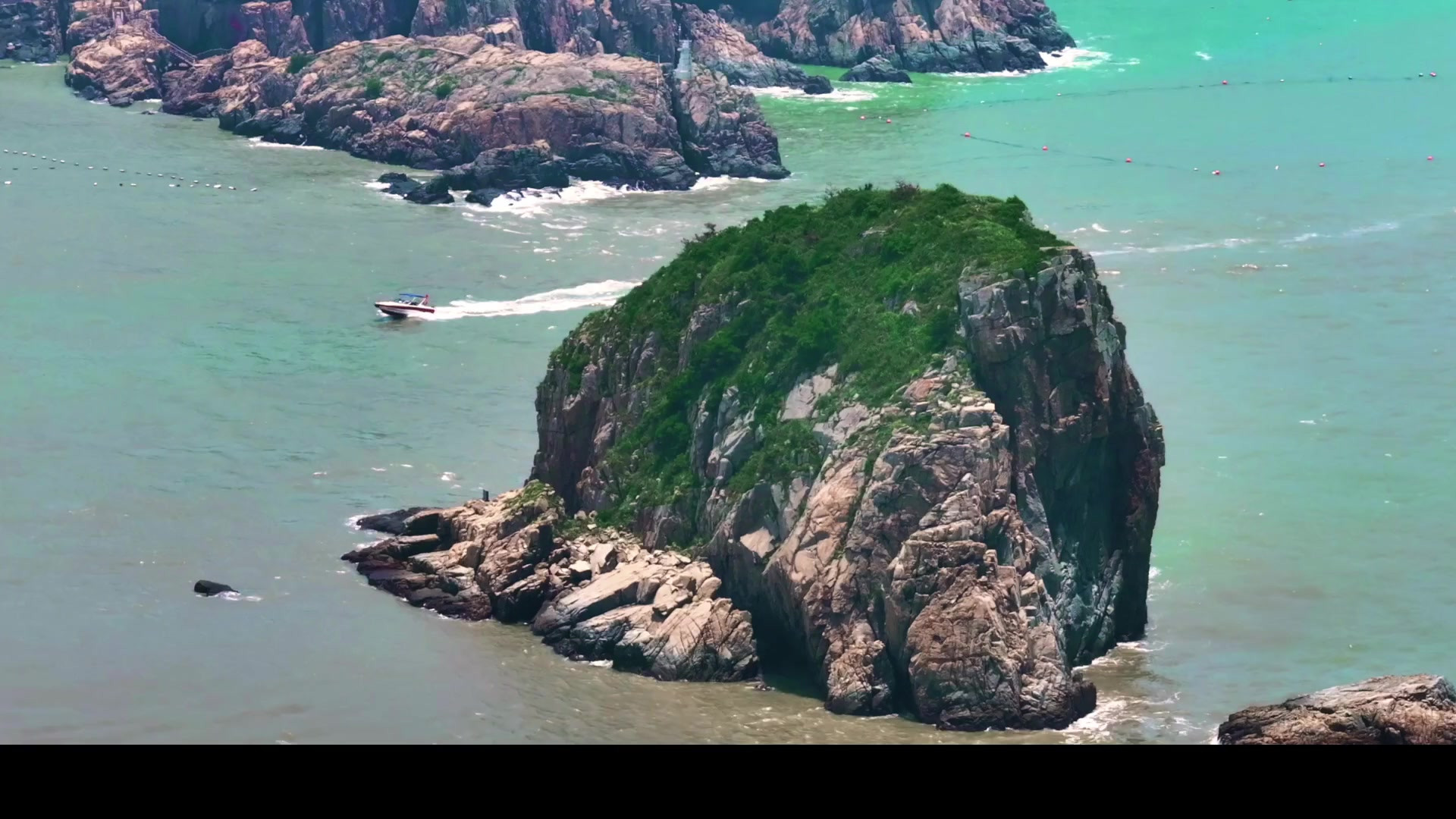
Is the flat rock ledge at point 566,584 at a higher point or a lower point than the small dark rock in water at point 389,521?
higher

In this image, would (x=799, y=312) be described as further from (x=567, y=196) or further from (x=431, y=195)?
(x=567, y=196)

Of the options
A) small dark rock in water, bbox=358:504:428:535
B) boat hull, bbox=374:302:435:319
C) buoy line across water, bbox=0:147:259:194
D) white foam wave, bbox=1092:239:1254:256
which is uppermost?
white foam wave, bbox=1092:239:1254:256

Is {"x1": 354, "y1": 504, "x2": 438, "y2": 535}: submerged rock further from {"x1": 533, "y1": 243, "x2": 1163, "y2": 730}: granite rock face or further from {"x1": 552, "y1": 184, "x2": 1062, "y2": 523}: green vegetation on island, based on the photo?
{"x1": 533, "y1": 243, "x2": 1163, "y2": 730}: granite rock face

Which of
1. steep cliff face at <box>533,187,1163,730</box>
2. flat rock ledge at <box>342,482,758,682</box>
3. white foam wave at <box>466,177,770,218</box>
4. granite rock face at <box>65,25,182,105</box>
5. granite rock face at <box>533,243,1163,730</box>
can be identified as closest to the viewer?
granite rock face at <box>533,243,1163,730</box>

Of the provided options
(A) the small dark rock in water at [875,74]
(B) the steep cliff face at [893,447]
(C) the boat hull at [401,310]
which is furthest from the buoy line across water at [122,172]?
(B) the steep cliff face at [893,447]

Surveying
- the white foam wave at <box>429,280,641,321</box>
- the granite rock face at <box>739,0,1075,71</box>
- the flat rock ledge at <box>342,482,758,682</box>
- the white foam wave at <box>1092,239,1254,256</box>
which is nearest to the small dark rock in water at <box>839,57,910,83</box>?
the granite rock face at <box>739,0,1075,71</box>

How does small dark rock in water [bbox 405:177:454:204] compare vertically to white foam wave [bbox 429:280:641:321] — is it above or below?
above

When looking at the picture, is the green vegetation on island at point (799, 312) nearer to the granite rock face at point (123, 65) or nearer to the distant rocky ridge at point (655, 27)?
the distant rocky ridge at point (655, 27)
